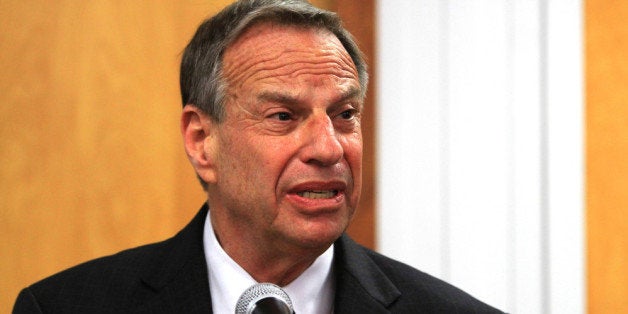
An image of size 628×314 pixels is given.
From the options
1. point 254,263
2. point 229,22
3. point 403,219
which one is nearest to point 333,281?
point 254,263

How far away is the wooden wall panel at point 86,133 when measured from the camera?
291 cm

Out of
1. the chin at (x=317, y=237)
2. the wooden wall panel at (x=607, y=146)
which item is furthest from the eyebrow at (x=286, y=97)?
A: the wooden wall panel at (x=607, y=146)

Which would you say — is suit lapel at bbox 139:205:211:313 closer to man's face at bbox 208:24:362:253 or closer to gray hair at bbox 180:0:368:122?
man's face at bbox 208:24:362:253

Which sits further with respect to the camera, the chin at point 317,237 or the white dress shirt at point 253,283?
the white dress shirt at point 253,283

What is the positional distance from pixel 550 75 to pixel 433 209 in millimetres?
538

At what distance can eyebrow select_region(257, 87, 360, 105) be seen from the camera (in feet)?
6.96

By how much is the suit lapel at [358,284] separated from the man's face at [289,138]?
7.8 inches

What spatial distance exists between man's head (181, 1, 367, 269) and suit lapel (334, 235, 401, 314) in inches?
6.0

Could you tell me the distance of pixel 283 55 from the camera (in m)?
2.17

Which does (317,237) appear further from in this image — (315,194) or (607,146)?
(607,146)

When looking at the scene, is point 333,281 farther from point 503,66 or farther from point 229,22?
point 503,66

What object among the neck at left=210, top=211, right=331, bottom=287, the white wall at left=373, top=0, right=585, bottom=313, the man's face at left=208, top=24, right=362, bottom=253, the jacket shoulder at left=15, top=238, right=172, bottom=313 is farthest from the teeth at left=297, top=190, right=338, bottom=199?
the white wall at left=373, top=0, right=585, bottom=313

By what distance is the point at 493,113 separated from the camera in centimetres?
321

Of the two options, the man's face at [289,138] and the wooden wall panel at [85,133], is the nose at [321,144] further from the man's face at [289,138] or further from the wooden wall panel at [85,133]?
the wooden wall panel at [85,133]
